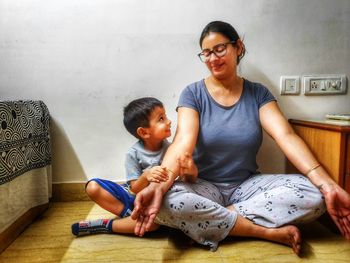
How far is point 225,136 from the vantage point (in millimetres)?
1142

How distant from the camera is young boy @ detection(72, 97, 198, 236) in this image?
3.48 feet

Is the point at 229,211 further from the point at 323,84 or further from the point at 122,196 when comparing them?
the point at 323,84

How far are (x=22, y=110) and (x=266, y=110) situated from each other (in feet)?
3.29

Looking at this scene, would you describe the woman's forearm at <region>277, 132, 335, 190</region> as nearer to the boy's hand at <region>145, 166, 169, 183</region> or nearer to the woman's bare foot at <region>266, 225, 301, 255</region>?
the woman's bare foot at <region>266, 225, 301, 255</region>

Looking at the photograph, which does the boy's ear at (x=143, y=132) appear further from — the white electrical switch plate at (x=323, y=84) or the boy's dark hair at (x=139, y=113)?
the white electrical switch plate at (x=323, y=84)

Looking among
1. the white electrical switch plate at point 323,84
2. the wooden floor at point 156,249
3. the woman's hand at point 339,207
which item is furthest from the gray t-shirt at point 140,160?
the white electrical switch plate at point 323,84

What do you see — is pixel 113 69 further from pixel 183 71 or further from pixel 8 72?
pixel 8 72

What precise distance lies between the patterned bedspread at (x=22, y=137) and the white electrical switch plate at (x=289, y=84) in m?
1.17

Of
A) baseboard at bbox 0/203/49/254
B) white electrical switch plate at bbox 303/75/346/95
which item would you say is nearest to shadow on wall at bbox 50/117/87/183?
baseboard at bbox 0/203/49/254

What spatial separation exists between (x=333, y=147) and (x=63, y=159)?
4.03 feet

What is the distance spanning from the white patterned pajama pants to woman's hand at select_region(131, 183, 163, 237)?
0.15 ft

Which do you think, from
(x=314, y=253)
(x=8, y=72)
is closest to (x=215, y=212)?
(x=314, y=253)

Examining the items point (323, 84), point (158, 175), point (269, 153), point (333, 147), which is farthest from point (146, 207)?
point (323, 84)

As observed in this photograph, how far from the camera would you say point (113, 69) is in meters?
1.39
